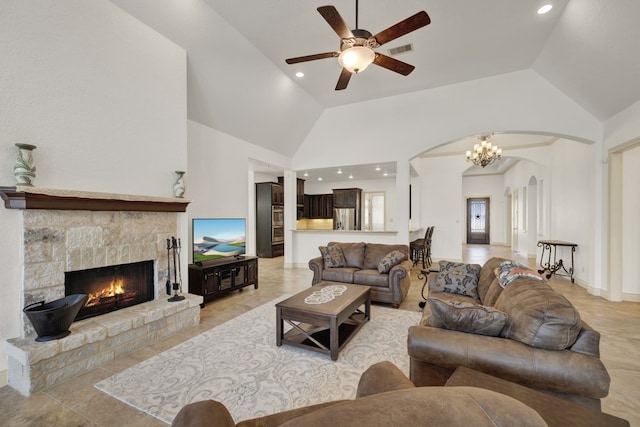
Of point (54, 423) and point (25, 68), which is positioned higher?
point (25, 68)

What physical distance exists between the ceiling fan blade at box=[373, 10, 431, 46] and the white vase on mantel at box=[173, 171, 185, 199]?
9.37 feet

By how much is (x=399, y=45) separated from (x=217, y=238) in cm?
421

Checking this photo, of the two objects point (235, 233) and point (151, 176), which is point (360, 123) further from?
point (151, 176)

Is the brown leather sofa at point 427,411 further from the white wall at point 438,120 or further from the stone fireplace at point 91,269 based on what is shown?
the white wall at point 438,120

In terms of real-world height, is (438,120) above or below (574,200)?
above

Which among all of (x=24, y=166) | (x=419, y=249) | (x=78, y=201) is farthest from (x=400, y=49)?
(x=419, y=249)

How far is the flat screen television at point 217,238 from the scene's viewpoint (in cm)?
448

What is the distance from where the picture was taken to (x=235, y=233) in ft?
16.9

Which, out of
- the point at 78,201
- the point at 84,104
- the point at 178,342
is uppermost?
the point at 84,104

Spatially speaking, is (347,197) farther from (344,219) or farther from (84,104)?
(84,104)

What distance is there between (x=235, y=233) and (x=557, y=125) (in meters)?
6.00

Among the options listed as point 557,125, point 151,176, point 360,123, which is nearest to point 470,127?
point 557,125

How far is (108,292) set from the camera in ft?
9.89

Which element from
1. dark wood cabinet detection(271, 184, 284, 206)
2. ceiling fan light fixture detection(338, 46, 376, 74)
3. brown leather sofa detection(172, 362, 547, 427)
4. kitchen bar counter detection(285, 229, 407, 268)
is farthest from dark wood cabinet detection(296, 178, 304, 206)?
brown leather sofa detection(172, 362, 547, 427)
